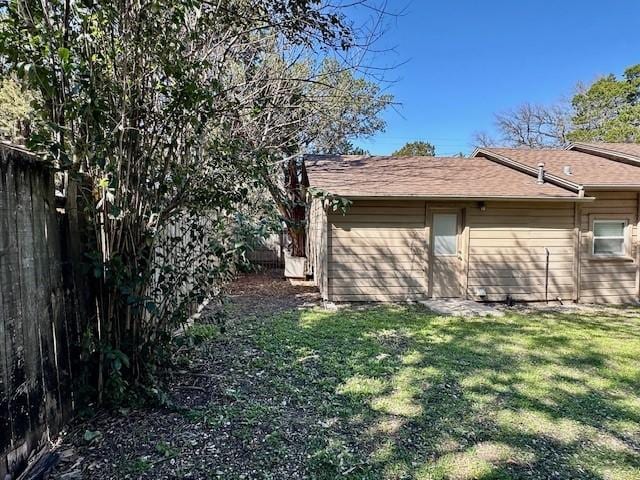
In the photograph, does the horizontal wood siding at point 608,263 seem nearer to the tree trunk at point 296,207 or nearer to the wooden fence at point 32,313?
the tree trunk at point 296,207

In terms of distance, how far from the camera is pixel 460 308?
712cm

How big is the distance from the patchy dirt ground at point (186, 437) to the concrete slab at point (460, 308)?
4054 mm

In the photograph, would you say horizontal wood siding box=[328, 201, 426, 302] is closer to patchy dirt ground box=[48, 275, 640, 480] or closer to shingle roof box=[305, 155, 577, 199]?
shingle roof box=[305, 155, 577, 199]

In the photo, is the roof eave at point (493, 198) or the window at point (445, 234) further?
the window at point (445, 234)

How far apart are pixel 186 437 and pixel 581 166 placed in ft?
31.9

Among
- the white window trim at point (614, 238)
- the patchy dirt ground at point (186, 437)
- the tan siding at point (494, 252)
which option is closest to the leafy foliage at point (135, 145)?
the patchy dirt ground at point (186, 437)

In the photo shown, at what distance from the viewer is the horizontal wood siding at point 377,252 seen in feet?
24.5

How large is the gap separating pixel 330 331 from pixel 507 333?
97.3 inches

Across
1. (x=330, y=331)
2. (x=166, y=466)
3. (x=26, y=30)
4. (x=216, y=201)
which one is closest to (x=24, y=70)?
(x=26, y=30)

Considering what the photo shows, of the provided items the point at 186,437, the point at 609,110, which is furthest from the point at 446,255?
the point at 609,110

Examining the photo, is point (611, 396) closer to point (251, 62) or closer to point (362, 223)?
point (362, 223)

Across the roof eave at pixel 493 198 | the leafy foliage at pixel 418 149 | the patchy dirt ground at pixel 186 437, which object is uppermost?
the leafy foliage at pixel 418 149

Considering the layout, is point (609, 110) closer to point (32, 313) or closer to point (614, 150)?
Result: point (614, 150)

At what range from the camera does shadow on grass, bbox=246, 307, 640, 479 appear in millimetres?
2545
